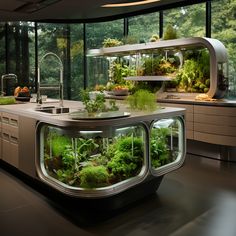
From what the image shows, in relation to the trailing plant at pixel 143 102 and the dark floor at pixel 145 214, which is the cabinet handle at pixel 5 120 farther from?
the trailing plant at pixel 143 102

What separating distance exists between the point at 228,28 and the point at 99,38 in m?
4.04

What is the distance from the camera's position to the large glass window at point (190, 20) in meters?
6.54

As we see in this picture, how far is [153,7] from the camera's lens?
742 centimetres

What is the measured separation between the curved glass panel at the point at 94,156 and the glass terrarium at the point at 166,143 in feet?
0.76

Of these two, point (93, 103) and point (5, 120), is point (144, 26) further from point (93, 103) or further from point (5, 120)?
point (93, 103)

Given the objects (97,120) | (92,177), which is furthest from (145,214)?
(97,120)

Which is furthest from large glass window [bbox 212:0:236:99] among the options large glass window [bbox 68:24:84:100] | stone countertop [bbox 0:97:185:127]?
large glass window [bbox 68:24:84:100]

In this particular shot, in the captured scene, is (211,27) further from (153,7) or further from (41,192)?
(41,192)

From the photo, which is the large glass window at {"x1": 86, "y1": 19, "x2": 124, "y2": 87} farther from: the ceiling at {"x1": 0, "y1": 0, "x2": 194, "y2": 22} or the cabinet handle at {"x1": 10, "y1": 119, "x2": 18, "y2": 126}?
the cabinet handle at {"x1": 10, "y1": 119, "x2": 18, "y2": 126}

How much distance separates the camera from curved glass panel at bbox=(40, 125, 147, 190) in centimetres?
292

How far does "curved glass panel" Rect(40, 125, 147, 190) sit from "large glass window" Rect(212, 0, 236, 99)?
3.53m

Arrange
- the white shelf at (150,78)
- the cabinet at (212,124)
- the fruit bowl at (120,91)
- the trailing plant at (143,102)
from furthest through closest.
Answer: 1. the fruit bowl at (120,91)
2. the white shelf at (150,78)
3. the cabinet at (212,124)
4. the trailing plant at (143,102)

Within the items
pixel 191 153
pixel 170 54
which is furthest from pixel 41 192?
pixel 170 54

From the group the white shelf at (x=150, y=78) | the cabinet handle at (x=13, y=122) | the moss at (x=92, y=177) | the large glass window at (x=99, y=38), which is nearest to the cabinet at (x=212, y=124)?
the white shelf at (x=150, y=78)
